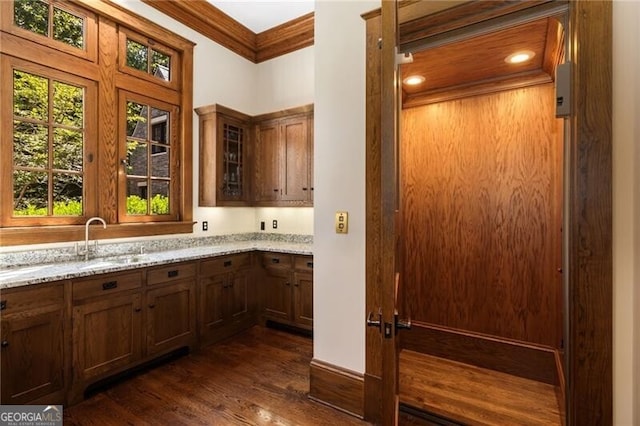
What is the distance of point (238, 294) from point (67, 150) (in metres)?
2.01

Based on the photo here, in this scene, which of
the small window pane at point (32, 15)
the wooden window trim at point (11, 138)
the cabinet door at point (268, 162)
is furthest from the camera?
the cabinet door at point (268, 162)

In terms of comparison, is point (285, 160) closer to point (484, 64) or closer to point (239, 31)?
point (239, 31)

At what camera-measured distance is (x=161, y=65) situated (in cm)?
337

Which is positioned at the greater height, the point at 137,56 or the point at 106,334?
the point at 137,56

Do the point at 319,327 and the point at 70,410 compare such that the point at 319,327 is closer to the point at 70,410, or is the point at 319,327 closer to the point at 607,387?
the point at 607,387

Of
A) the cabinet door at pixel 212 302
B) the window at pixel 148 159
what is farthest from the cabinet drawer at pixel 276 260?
the window at pixel 148 159

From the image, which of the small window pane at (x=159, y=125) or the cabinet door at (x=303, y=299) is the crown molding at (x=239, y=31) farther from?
the cabinet door at (x=303, y=299)

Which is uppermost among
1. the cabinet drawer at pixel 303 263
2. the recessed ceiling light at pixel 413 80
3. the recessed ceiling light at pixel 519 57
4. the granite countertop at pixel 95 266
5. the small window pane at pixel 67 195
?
the recessed ceiling light at pixel 413 80

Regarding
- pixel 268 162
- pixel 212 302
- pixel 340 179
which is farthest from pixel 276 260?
pixel 340 179

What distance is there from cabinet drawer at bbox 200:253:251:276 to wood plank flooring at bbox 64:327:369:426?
740 millimetres

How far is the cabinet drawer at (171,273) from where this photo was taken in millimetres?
2600

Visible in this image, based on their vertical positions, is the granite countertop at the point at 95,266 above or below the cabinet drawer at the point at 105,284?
above

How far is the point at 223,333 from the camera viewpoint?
10.6ft

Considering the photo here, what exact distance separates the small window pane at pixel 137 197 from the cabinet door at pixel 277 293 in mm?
1418
